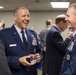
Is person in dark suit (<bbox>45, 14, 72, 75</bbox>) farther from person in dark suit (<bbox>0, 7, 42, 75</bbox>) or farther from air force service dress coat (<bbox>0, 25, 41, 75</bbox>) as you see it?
air force service dress coat (<bbox>0, 25, 41, 75</bbox>)

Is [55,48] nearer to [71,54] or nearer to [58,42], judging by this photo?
[58,42]

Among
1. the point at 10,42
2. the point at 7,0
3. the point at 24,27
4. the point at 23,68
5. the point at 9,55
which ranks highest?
the point at 7,0

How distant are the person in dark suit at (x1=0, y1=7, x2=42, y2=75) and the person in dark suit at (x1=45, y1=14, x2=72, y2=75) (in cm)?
52

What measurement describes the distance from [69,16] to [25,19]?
0.67 meters

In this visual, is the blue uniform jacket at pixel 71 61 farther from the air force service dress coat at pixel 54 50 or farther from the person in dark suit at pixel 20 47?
the air force service dress coat at pixel 54 50

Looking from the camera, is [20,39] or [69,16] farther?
[20,39]

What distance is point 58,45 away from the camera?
3064 millimetres

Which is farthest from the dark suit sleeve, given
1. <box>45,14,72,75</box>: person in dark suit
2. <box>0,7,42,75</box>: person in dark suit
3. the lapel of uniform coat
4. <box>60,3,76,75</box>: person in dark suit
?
<box>60,3,76,75</box>: person in dark suit

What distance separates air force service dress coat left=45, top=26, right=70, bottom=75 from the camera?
3090 mm

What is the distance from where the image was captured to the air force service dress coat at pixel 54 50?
3090 mm

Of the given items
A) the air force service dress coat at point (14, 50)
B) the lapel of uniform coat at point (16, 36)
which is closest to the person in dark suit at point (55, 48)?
the air force service dress coat at point (14, 50)

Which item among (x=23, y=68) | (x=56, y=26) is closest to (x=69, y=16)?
(x=23, y=68)

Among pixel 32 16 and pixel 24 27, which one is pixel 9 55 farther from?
pixel 32 16

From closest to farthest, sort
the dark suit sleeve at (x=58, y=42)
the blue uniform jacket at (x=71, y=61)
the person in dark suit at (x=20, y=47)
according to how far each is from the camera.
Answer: the blue uniform jacket at (x=71, y=61) → the person in dark suit at (x=20, y=47) → the dark suit sleeve at (x=58, y=42)
